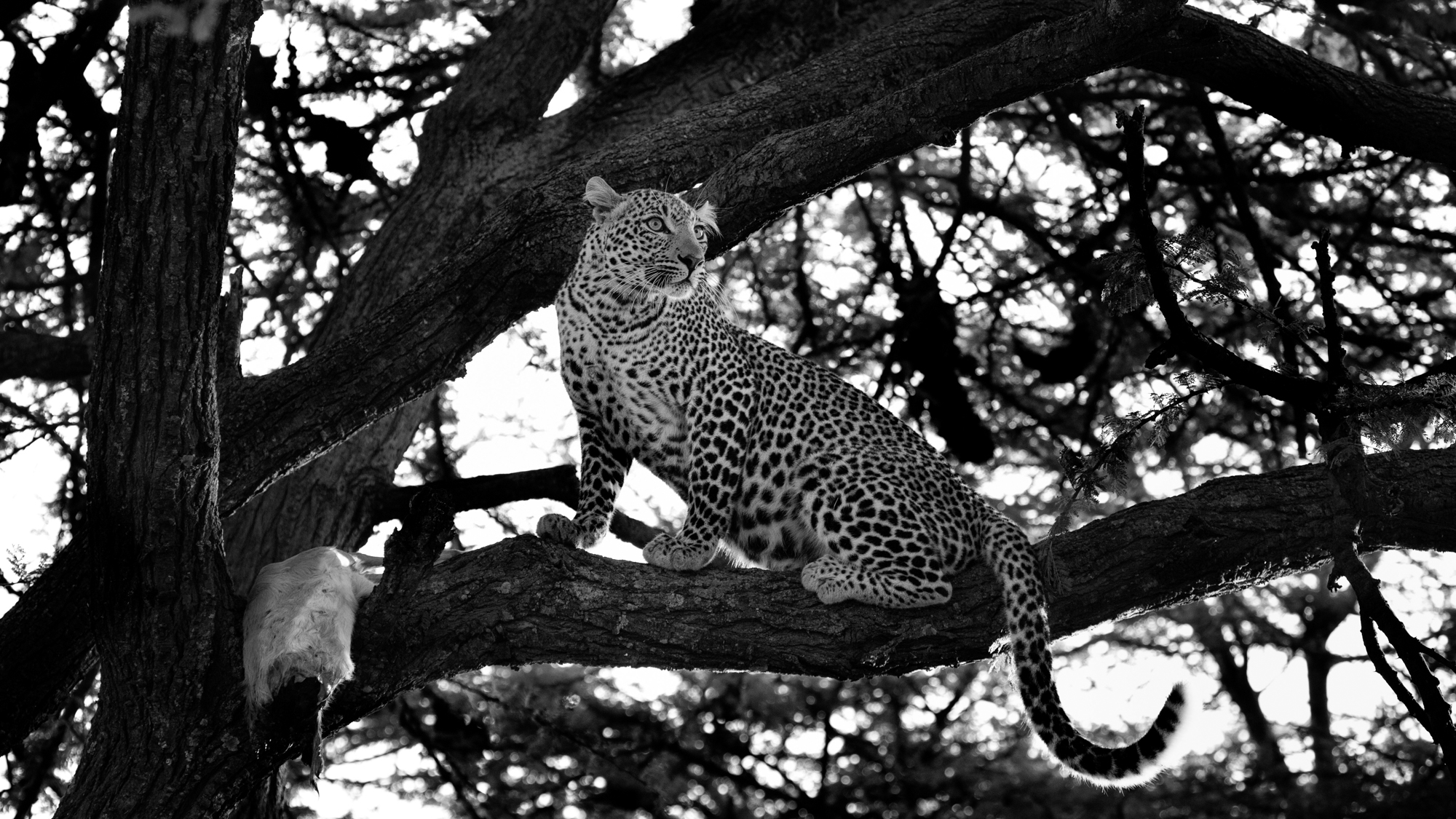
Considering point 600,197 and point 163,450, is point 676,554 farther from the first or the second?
point 163,450

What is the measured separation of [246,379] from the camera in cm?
716

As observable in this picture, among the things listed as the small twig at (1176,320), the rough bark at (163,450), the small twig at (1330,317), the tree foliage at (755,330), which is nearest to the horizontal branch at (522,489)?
the tree foliage at (755,330)

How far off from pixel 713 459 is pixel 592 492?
61 cm

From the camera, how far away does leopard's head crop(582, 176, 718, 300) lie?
7262 millimetres

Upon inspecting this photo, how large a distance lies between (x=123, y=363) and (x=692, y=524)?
2.50 meters

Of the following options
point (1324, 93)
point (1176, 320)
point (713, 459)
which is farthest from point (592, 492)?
point (1324, 93)

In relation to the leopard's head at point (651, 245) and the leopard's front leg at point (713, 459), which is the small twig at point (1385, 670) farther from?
the leopard's head at point (651, 245)

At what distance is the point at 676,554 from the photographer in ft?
21.9

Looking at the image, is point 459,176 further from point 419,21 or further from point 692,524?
point 692,524

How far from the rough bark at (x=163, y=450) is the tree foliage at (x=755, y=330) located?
16mm

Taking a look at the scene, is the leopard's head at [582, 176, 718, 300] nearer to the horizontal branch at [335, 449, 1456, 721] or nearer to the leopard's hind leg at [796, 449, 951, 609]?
the leopard's hind leg at [796, 449, 951, 609]

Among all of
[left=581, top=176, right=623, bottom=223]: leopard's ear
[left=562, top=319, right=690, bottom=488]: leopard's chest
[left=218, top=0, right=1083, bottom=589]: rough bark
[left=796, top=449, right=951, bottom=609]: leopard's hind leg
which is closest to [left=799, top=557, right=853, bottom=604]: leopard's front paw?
[left=796, top=449, right=951, bottom=609]: leopard's hind leg

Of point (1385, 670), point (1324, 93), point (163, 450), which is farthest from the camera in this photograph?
point (1324, 93)

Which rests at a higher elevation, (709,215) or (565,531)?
(709,215)
